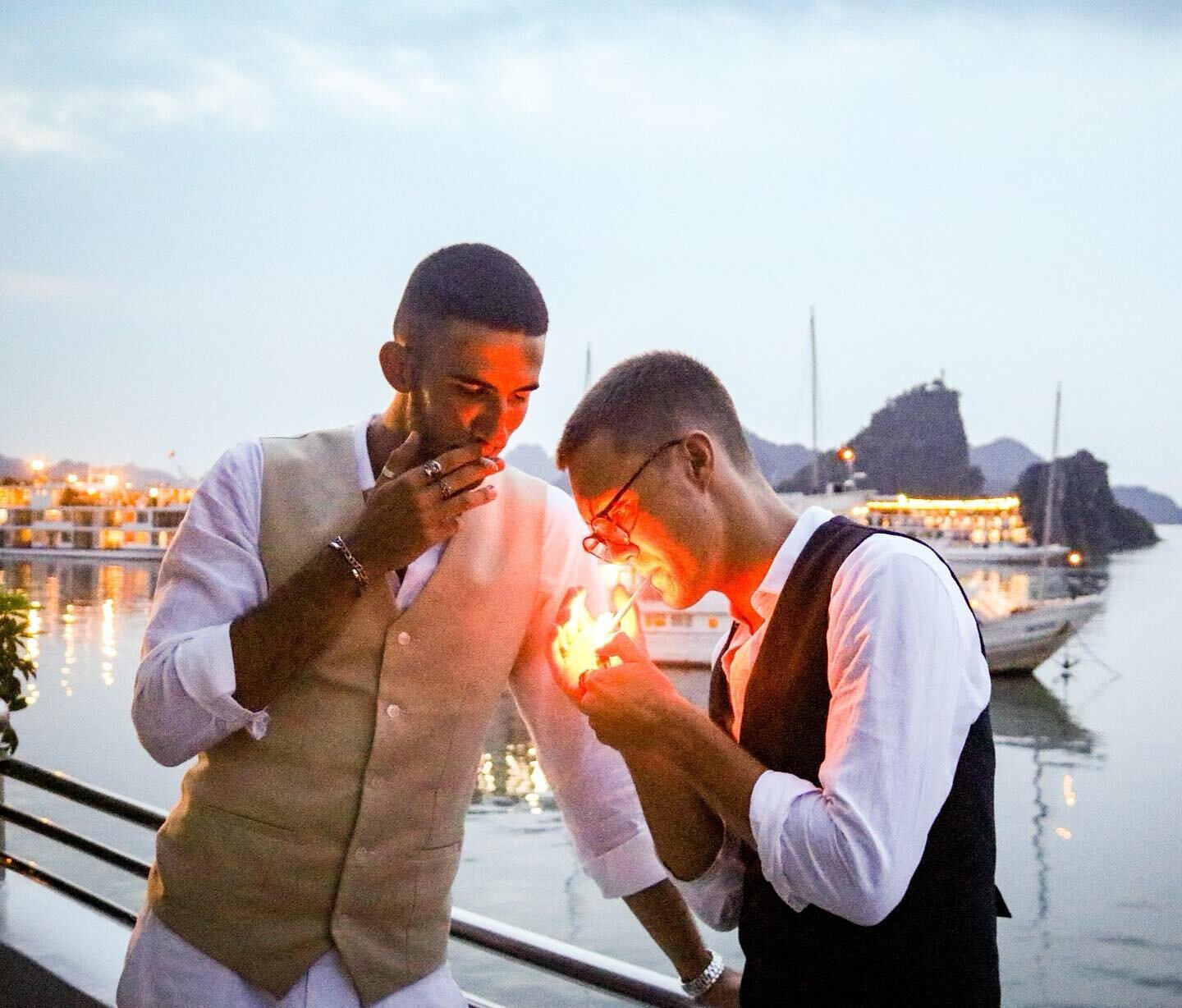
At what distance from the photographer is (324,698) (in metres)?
1.81

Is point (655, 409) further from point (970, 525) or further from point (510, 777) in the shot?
point (970, 525)

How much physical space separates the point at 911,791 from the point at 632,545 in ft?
1.85

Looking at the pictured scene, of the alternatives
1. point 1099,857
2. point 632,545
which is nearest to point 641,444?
point 632,545

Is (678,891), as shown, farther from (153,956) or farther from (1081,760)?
(1081,760)

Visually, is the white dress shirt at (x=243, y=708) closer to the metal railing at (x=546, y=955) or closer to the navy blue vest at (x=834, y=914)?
the metal railing at (x=546, y=955)

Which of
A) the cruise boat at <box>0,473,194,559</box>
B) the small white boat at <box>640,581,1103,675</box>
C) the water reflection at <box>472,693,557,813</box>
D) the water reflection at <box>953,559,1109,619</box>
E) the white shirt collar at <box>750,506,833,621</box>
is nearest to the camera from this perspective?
the white shirt collar at <box>750,506,833,621</box>

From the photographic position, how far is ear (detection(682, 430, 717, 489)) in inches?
67.0

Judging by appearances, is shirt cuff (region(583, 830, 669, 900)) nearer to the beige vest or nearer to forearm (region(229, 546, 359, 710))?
the beige vest

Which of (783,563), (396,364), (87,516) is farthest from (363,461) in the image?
(87,516)

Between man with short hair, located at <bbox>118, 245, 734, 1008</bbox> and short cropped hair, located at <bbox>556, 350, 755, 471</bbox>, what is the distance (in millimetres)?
148

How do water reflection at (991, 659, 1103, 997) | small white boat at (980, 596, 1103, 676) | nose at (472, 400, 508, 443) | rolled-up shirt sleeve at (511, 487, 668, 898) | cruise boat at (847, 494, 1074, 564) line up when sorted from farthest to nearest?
cruise boat at (847, 494, 1074, 564) < small white boat at (980, 596, 1103, 676) < water reflection at (991, 659, 1103, 997) < rolled-up shirt sleeve at (511, 487, 668, 898) < nose at (472, 400, 508, 443)

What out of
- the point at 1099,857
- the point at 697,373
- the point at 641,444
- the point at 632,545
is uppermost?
the point at 697,373

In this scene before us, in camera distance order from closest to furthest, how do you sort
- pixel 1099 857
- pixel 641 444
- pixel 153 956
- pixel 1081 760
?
pixel 641 444 < pixel 153 956 < pixel 1099 857 < pixel 1081 760

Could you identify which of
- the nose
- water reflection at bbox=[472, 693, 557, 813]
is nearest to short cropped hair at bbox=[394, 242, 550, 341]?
the nose
